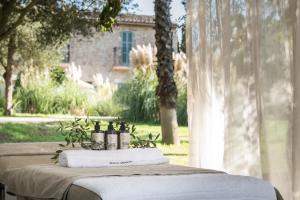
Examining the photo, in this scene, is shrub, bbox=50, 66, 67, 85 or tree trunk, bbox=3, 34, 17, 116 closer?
tree trunk, bbox=3, 34, 17, 116

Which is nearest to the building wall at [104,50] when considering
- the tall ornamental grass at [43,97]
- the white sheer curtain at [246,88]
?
the tall ornamental grass at [43,97]

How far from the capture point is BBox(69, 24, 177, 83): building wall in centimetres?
636

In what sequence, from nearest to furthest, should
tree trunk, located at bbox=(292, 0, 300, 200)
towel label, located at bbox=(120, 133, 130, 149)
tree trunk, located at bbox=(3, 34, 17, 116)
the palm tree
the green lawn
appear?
tree trunk, located at bbox=(292, 0, 300, 200) < towel label, located at bbox=(120, 133, 130, 149) < the palm tree < the green lawn < tree trunk, located at bbox=(3, 34, 17, 116)

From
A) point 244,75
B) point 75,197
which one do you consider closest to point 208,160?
point 244,75

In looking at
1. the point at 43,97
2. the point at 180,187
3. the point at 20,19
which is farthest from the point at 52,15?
the point at 180,187

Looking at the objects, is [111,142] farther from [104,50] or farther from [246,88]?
[104,50]

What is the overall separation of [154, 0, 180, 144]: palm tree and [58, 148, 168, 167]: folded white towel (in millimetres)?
2684

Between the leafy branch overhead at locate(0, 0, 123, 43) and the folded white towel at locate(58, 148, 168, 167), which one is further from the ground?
the leafy branch overhead at locate(0, 0, 123, 43)

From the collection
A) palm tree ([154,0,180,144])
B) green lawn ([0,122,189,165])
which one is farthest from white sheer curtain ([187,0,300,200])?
green lawn ([0,122,189,165])

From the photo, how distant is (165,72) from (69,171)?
3143 millimetres

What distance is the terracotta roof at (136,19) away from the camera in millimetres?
6332

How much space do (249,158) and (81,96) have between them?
3.24m

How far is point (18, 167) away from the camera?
3.11 m

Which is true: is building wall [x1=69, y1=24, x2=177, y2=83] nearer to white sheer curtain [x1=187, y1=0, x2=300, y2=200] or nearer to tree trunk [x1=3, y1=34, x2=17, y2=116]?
tree trunk [x1=3, y1=34, x2=17, y2=116]
